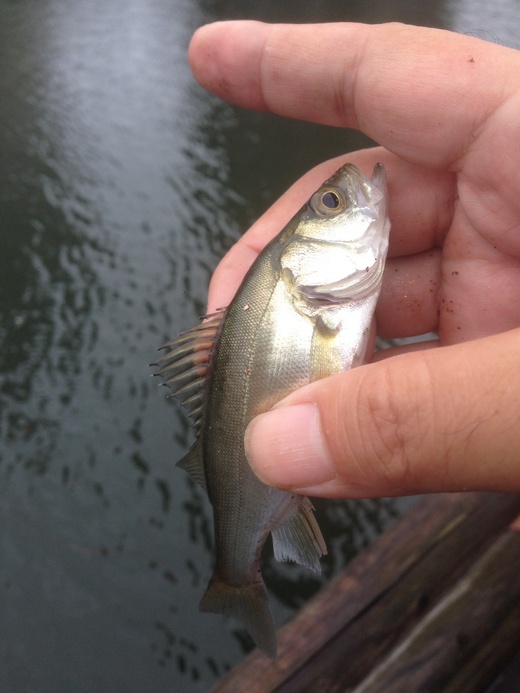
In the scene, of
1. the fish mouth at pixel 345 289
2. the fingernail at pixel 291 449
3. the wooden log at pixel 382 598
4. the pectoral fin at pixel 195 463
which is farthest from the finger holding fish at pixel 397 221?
the wooden log at pixel 382 598

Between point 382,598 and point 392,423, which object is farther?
point 382,598

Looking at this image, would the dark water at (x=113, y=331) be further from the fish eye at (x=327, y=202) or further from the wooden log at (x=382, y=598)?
the fish eye at (x=327, y=202)

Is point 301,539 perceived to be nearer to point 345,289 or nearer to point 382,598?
point 345,289

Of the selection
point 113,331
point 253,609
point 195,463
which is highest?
point 195,463

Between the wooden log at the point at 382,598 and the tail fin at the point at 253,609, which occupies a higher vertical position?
the tail fin at the point at 253,609

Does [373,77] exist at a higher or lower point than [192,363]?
higher

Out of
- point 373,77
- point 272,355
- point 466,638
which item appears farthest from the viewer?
point 466,638

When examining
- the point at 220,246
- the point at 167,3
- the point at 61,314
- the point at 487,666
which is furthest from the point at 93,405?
the point at 167,3

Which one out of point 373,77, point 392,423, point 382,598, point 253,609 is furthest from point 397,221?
point 382,598
